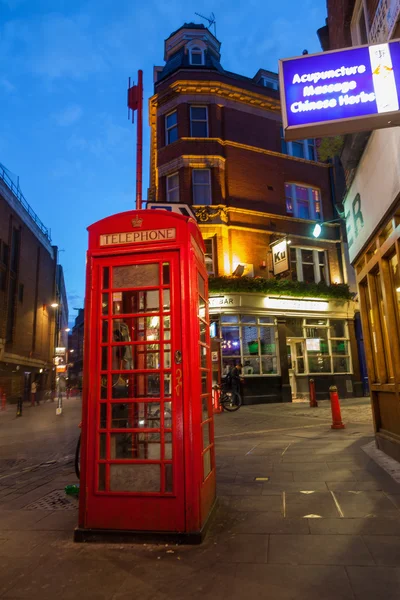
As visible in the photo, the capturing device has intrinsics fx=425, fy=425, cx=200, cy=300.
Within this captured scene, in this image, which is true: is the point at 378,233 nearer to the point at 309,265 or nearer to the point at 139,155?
the point at 139,155

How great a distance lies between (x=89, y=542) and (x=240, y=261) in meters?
18.5

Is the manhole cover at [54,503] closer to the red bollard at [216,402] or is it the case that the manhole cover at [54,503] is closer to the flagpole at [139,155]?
the flagpole at [139,155]

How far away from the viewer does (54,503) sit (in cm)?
537

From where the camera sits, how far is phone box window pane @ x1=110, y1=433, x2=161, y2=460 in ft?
13.9

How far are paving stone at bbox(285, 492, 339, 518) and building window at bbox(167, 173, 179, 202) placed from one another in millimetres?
18847

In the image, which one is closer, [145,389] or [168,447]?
[168,447]

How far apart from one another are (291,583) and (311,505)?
1.83 metres

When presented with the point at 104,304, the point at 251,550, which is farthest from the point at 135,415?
the point at 251,550

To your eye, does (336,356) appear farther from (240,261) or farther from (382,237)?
(382,237)

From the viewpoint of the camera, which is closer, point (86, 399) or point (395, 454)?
point (86, 399)

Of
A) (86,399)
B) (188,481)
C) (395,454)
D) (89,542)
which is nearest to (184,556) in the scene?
(188,481)

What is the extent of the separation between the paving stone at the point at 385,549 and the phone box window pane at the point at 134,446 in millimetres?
2030

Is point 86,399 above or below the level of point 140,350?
below

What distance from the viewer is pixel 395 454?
6664 millimetres
